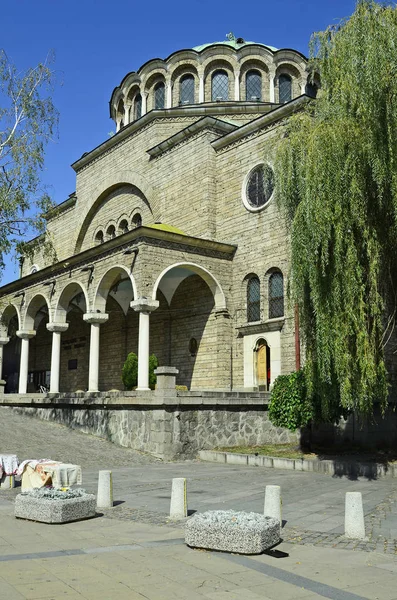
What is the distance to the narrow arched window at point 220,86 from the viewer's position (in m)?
30.2

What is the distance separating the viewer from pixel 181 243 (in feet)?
68.8

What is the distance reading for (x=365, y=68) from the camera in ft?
36.2

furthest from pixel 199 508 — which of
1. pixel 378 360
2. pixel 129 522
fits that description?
pixel 378 360

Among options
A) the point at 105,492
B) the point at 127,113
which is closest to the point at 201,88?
the point at 127,113

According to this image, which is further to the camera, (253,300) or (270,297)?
(253,300)

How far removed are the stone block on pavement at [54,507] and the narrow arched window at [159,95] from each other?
26406 millimetres

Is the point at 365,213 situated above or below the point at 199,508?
above

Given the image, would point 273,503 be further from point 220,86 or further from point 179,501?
point 220,86

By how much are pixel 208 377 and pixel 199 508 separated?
13499 millimetres

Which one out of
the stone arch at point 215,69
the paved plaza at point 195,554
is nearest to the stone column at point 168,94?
the stone arch at point 215,69

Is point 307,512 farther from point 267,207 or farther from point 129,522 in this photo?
point 267,207

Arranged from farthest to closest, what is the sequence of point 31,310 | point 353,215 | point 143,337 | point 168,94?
point 168,94 → point 31,310 → point 143,337 → point 353,215

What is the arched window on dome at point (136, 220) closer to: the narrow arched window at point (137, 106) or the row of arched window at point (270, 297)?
the narrow arched window at point (137, 106)

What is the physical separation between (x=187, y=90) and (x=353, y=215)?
21827 mm
